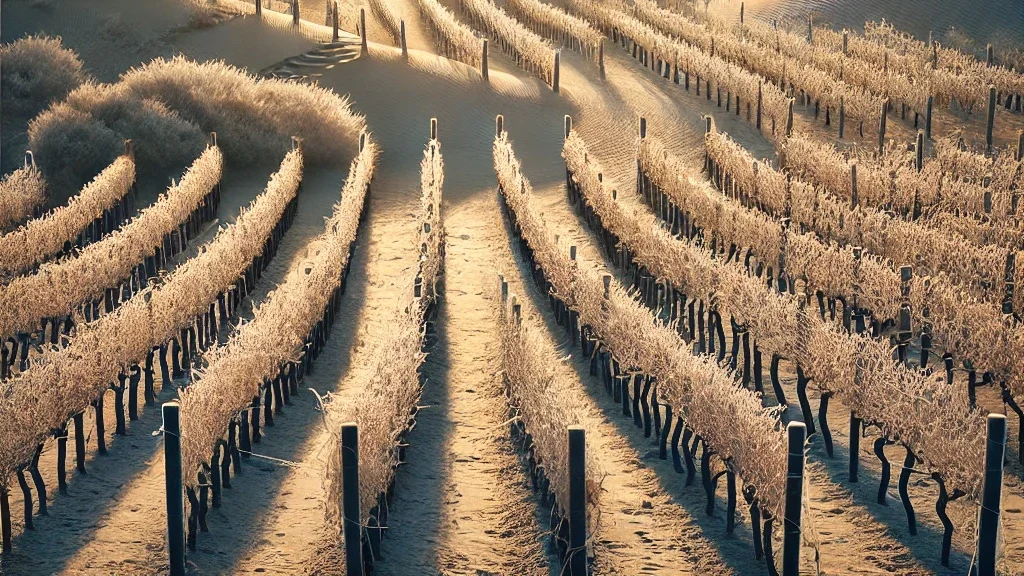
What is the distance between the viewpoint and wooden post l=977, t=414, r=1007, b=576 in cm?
923

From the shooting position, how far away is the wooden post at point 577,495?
365 inches

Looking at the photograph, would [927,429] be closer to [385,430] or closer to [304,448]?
[385,430]

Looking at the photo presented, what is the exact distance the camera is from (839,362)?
12.0 meters

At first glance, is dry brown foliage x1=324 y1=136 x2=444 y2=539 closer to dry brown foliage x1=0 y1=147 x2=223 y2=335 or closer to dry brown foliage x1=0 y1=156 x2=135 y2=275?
dry brown foliage x1=0 y1=147 x2=223 y2=335

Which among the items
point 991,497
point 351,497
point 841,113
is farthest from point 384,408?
point 841,113

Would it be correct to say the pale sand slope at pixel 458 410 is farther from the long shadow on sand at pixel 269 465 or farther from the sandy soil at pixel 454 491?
the long shadow on sand at pixel 269 465

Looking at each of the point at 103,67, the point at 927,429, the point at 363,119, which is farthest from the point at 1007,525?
the point at 103,67

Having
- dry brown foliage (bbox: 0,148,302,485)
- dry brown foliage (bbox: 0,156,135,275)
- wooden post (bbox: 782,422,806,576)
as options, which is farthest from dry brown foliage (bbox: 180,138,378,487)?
wooden post (bbox: 782,422,806,576)

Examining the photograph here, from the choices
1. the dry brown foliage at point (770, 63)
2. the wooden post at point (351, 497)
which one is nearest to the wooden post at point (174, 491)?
the wooden post at point (351, 497)

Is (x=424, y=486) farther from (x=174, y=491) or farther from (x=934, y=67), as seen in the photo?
(x=934, y=67)

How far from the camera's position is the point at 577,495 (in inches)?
369

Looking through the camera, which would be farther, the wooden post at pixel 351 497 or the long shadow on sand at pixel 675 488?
the long shadow on sand at pixel 675 488

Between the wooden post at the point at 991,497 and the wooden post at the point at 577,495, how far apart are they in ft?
8.76

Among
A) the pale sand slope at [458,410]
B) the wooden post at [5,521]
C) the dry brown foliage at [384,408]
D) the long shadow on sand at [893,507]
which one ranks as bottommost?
the pale sand slope at [458,410]
